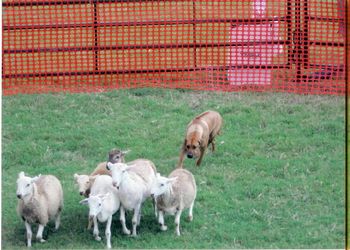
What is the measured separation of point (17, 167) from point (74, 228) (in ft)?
6.83

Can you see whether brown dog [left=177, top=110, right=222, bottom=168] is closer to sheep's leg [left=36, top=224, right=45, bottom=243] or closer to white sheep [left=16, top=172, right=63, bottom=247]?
white sheep [left=16, top=172, right=63, bottom=247]

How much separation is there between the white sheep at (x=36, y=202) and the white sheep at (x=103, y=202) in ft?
1.36

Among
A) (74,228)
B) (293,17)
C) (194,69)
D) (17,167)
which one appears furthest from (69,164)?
(293,17)

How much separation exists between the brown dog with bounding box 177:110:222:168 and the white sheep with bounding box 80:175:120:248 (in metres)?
2.02

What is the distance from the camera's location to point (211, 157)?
40.6 ft

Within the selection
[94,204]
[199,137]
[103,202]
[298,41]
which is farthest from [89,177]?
[298,41]

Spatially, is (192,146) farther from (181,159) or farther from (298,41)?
(298,41)

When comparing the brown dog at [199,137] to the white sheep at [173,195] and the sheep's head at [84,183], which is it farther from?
the sheep's head at [84,183]

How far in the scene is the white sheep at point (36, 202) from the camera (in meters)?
9.80

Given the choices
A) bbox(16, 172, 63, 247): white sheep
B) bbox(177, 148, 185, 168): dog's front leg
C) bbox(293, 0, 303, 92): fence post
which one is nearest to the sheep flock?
bbox(16, 172, 63, 247): white sheep

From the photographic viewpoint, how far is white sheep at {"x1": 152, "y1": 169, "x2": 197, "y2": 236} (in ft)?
32.8

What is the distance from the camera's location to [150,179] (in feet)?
34.2

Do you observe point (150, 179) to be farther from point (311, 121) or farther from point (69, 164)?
point (311, 121)

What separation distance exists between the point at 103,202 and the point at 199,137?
8.15 feet
